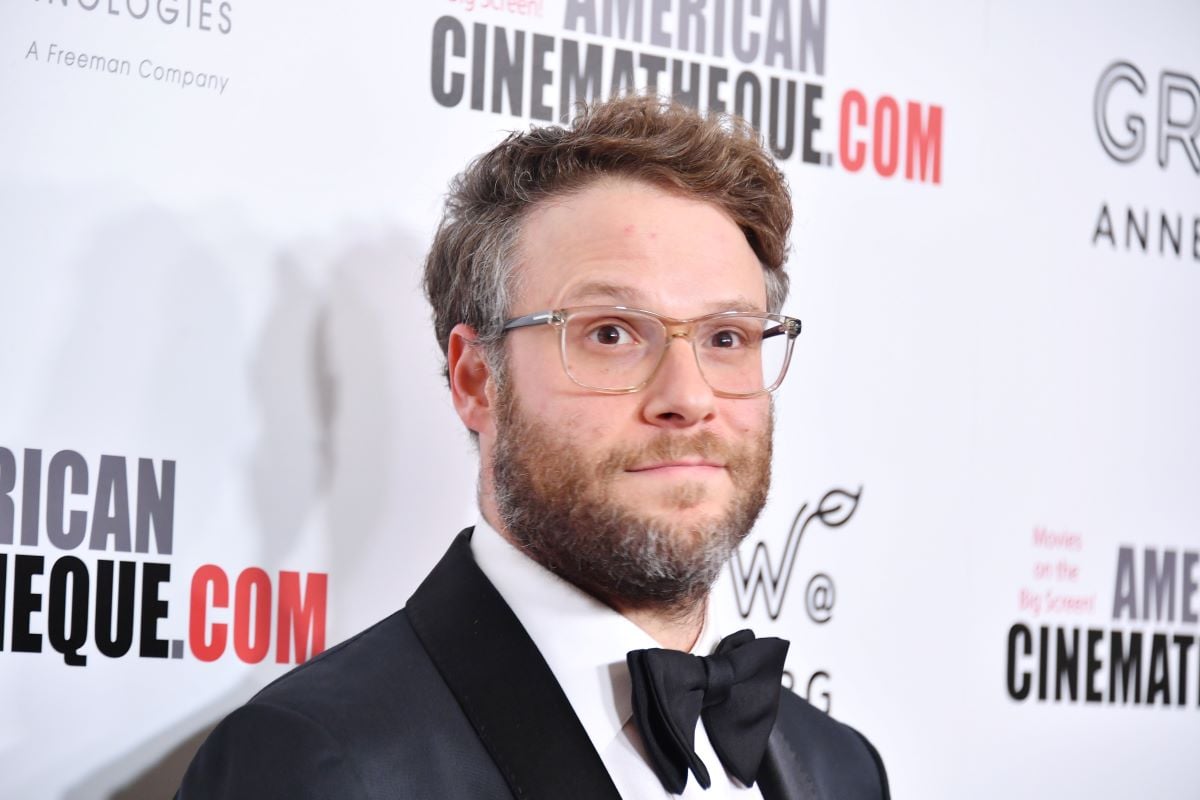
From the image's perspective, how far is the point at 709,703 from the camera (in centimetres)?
157

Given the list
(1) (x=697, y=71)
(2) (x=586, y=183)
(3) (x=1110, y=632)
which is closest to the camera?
(2) (x=586, y=183)

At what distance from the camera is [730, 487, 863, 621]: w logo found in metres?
2.09

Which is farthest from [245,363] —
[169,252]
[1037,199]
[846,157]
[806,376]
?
[1037,199]

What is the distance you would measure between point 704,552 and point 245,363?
2.01 ft

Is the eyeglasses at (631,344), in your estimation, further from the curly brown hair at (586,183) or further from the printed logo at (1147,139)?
the printed logo at (1147,139)

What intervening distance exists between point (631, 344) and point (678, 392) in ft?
0.25

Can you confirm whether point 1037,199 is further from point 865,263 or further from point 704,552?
point 704,552

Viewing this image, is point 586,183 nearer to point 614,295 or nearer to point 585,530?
point 614,295

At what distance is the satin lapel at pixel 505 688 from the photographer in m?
1.45

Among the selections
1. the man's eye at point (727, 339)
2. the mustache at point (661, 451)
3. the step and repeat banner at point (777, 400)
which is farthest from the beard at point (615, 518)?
the step and repeat banner at point (777, 400)

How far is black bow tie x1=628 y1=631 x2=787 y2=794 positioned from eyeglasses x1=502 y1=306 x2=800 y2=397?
267 millimetres

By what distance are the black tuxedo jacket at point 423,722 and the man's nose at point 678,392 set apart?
0.25 meters

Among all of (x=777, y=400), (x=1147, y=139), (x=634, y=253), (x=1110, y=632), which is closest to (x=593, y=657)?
(x=634, y=253)

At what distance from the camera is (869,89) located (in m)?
2.23
